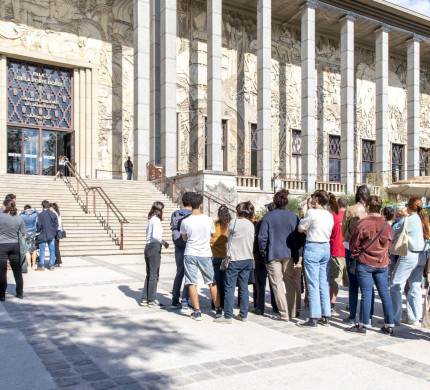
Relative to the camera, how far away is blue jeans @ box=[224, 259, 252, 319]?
642 cm

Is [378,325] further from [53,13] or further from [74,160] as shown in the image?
[53,13]

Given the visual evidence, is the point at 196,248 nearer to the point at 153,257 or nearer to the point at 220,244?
the point at 220,244

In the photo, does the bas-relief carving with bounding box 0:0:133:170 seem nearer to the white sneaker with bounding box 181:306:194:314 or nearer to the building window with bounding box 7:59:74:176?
the building window with bounding box 7:59:74:176

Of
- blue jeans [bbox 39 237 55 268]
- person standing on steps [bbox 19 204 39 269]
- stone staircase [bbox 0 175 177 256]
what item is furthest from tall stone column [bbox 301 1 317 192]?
blue jeans [bbox 39 237 55 268]

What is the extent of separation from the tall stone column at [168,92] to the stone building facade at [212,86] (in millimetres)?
54

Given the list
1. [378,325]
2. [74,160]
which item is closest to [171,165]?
[74,160]

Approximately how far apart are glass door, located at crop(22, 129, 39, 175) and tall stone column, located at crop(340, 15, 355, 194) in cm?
1728

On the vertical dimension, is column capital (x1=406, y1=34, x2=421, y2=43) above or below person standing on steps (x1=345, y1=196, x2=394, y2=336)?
above

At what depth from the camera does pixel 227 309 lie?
6438 mm

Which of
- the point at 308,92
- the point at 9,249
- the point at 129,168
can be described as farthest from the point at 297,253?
the point at 308,92

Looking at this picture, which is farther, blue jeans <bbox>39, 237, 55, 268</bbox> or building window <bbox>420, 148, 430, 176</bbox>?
building window <bbox>420, 148, 430, 176</bbox>

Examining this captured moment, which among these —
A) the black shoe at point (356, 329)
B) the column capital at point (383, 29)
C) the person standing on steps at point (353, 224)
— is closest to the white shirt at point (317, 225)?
the person standing on steps at point (353, 224)

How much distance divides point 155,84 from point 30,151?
277 inches

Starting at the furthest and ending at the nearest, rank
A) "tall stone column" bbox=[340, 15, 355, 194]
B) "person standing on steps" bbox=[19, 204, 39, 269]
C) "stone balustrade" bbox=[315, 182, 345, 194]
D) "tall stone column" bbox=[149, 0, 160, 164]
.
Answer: "tall stone column" bbox=[340, 15, 355, 194] < "stone balustrade" bbox=[315, 182, 345, 194] < "tall stone column" bbox=[149, 0, 160, 164] < "person standing on steps" bbox=[19, 204, 39, 269]
